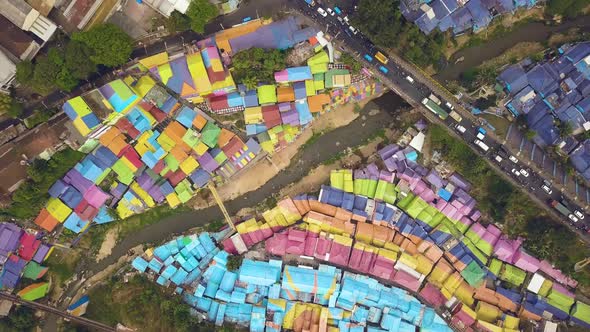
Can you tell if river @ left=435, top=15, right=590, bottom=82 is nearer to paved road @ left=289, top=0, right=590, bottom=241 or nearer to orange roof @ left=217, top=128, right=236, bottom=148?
paved road @ left=289, top=0, right=590, bottom=241

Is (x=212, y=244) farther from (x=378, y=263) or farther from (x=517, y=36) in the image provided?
(x=517, y=36)

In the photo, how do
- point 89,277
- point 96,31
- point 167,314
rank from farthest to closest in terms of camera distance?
1. point 89,277
2. point 167,314
3. point 96,31

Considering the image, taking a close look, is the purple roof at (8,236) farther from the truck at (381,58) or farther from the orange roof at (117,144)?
the truck at (381,58)

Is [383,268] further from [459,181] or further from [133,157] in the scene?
[133,157]

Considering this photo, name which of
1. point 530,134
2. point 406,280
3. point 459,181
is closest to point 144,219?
point 406,280

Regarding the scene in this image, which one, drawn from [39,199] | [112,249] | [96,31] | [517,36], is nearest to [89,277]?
[112,249]

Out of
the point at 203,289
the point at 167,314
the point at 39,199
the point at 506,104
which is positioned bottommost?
the point at 167,314
